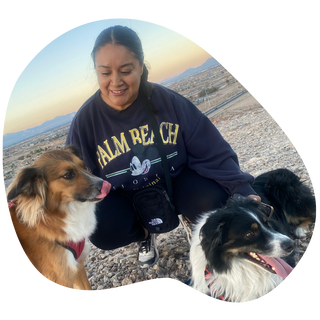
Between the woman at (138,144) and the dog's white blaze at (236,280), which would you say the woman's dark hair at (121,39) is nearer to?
the woman at (138,144)

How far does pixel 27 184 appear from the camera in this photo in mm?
1604

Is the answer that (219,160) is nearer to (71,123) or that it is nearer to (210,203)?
(210,203)

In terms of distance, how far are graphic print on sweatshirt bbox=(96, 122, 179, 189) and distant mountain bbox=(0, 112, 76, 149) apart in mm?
306

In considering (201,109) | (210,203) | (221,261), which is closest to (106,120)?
(201,109)

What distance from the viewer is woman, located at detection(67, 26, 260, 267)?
1652 millimetres

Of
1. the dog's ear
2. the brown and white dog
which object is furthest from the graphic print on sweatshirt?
the dog's ear

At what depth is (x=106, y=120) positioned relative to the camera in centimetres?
179

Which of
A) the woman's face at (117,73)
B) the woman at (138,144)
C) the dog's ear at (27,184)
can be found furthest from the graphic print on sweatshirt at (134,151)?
the dog's ear at (27,184)

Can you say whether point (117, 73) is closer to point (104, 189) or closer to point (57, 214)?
point (104, 189)

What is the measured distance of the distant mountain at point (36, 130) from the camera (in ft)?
5.73

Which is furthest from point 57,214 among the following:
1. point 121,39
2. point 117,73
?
point 121,39

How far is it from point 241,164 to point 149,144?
0.80 meters

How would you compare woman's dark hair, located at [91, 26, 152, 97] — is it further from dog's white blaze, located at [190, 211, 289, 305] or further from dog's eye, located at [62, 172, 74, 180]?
dog's white blaze, located at [190, 211, 289, 305]

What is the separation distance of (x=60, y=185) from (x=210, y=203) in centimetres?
118
